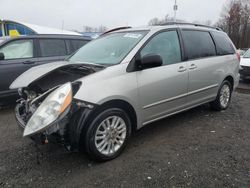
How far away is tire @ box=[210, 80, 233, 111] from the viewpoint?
4914mm

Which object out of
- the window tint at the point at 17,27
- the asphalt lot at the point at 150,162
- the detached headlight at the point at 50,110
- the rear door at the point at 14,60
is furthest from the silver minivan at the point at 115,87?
the window tint at the point at 17,27

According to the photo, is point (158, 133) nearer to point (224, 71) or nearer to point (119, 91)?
point (119, 91)

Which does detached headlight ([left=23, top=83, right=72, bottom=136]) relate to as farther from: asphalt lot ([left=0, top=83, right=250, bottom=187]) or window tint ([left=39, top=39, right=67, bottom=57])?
window tint ([left=39, top=39, right=67, bottom=57])

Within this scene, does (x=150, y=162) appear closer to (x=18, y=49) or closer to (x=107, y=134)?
(x=107, y=134)

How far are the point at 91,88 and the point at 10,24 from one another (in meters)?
12.3

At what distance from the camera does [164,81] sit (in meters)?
3.52

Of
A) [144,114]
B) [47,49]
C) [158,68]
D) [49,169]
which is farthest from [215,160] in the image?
[47,49]

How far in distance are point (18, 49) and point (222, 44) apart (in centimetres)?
442

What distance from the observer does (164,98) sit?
11.8 feet

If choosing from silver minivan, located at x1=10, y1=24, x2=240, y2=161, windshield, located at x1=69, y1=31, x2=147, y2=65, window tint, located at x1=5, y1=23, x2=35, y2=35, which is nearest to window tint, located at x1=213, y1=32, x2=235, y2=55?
silver minivan, located at x1=10, y1=24, x2=240, y2=161

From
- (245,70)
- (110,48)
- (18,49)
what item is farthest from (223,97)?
(245,70)

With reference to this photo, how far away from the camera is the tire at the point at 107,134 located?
2.79 meters

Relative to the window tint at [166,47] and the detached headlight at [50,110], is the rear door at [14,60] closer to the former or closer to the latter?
the detached headlight at [50,110]

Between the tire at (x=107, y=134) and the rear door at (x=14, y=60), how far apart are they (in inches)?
118
